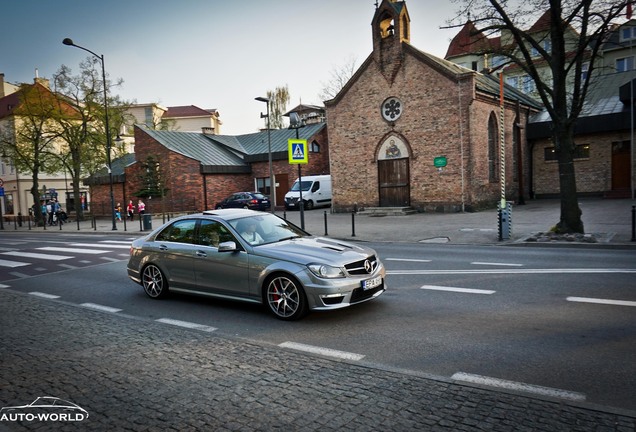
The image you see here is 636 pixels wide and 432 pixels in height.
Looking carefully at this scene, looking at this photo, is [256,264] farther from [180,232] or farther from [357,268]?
[180,232]

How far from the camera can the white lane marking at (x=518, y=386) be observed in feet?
13.0

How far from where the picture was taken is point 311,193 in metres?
34.8

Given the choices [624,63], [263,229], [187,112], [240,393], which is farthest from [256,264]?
[187,112]

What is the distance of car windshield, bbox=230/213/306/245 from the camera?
24.5 feet

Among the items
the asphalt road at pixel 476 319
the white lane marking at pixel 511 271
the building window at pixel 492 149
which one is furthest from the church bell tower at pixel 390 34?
the white lane marking at pixel 511 271

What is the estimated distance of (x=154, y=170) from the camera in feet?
116

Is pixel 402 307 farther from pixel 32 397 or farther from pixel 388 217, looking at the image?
pixel 388 217

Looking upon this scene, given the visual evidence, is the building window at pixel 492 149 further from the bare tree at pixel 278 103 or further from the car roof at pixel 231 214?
the bare tree at pixel 278 103

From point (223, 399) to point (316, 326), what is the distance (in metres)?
2.35

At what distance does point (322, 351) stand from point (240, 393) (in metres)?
1.33

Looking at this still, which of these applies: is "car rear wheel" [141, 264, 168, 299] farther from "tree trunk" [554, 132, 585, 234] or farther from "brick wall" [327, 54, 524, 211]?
"brick wall" [327, 54, 524, 211]

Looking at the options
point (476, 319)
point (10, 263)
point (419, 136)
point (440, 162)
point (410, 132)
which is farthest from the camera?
point (410, 132)

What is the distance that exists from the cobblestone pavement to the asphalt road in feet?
1.13

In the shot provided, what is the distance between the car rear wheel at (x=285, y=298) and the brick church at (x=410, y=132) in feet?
64.0
